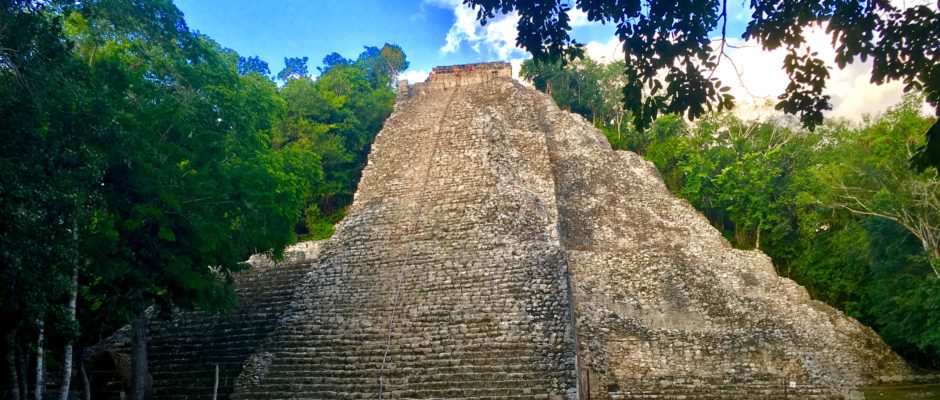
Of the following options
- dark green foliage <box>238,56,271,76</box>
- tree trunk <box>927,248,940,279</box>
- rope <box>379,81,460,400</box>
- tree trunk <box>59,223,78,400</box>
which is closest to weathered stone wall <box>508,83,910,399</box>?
tree trunk <box>927,248,940,279</box>

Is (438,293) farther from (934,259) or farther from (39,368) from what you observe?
(934,259)

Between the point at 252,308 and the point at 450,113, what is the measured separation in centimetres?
778

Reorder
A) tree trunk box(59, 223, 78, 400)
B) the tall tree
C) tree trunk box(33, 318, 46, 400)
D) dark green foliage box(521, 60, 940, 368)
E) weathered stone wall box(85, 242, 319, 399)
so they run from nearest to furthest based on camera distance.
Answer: tree trunk box(33, 318, 46, 400), tree trunk box(59, 223, 78, 400), the tall tree, weathered stone wall box(85, 242, 319, 399), dark green foliage box(521, 60, 940, 368)

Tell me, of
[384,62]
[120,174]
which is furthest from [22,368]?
[384,62]

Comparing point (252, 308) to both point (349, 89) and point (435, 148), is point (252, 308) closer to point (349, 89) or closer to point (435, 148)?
point (435, 148)

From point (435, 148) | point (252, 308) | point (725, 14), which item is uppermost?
point (435, 148)

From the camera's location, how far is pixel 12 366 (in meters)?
6.53

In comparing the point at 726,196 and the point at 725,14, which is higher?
the point at 726,196

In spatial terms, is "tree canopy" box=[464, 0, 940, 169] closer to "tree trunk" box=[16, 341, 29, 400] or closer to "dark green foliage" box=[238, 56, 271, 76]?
"tree trunk" box=[16, 341, 29, 400]

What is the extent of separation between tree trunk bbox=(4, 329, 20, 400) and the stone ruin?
9.79 feet

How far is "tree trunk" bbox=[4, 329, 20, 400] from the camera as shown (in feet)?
21.4

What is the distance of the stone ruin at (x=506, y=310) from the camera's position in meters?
9.22

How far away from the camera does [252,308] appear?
12.3m

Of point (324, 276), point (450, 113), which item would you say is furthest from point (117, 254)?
point (450, 113)
